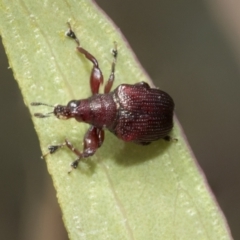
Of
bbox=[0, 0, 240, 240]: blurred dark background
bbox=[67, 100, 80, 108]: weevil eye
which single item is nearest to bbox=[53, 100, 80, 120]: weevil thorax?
bbox=[67, 100, 80, 108]: weevil eye

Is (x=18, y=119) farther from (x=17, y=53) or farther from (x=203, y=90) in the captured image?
(x=203, y=90)

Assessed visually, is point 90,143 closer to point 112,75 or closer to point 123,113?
point 123,113

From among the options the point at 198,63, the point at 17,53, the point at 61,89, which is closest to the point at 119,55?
the point at 61,89

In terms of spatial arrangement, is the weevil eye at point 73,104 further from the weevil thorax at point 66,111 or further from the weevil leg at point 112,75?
the weevil leg at point 112,75

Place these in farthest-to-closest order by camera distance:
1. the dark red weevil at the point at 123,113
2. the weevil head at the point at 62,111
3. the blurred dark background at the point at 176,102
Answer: the blurred dark background at the point at 176,102 < the dark red weevil at the point at 123,113 < the weevil head at the point at 62,111

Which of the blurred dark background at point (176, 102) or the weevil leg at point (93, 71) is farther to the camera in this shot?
the blurred dark background at point (176, 102)

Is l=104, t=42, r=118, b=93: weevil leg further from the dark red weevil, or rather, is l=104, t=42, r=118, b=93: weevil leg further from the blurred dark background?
the blurred dark background

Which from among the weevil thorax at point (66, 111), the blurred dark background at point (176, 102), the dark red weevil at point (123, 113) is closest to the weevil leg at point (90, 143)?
the dark red weevil at point (123, 113)
